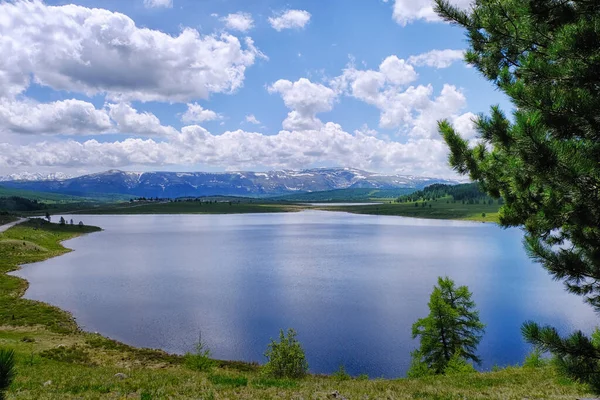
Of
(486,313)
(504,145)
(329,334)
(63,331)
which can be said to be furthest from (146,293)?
(504,145)

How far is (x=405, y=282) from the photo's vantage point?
70938 millimetres

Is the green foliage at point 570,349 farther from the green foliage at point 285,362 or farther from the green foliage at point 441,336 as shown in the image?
the green foliage at point 441,336

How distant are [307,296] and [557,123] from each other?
5941cm

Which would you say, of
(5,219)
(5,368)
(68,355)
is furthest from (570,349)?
(5,219)

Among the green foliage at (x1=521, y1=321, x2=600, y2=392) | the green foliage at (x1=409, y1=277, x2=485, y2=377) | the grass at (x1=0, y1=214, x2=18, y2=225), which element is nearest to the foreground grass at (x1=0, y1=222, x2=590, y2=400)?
the green foliage at (x1=521, y1=321, x2=600, y2=392)

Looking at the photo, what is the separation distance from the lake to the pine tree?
32.4m

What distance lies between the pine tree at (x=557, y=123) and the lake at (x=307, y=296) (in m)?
32.4

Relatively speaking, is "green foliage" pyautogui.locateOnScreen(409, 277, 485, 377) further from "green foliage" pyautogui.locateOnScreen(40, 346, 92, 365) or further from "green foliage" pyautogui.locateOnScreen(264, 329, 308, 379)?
"green foliage" pyautogui.locateOnScreen(40, 346, 92, 365)

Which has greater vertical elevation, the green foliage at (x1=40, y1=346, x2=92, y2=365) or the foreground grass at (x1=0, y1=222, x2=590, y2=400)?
the foreground grass at (x1=0, y1=222, x2=590, y2=400)

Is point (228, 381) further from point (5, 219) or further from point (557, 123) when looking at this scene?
point (5, 219)

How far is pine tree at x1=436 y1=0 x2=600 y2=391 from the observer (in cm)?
584

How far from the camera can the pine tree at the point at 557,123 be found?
584 cm

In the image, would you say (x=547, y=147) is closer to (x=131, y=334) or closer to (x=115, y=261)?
(x=131, y=334)

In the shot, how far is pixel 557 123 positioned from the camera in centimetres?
616
